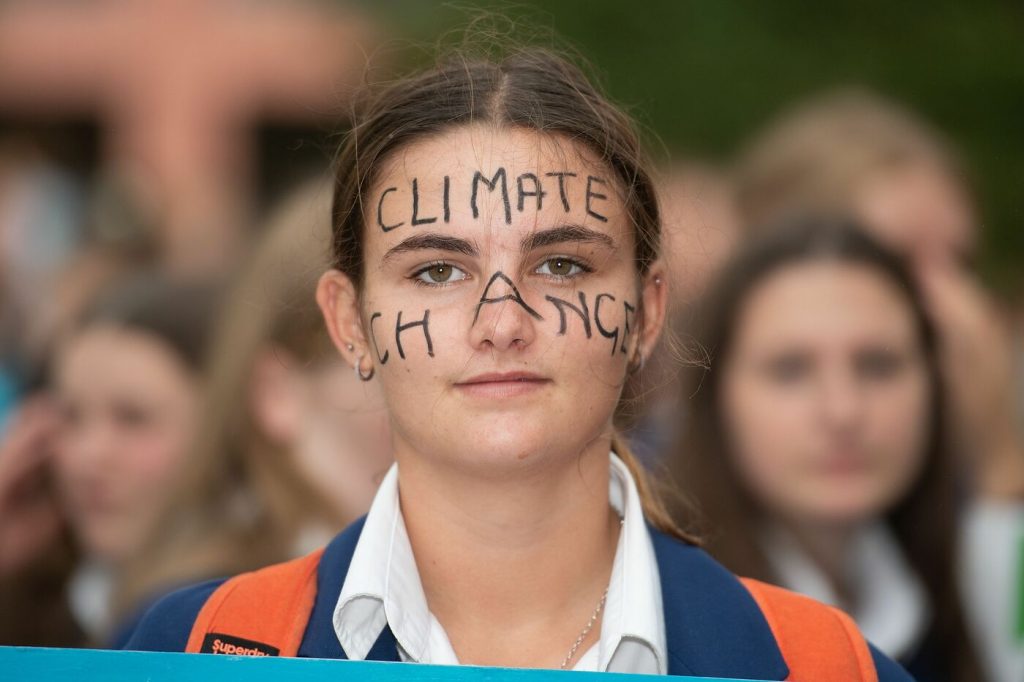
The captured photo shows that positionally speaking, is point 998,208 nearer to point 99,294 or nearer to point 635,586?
point 99,294

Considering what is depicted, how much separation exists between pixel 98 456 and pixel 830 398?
232cm

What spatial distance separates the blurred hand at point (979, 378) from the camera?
4.37 metres

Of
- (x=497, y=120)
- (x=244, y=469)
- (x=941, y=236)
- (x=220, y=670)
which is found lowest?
(x=220, y=670)

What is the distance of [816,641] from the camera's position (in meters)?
2.22

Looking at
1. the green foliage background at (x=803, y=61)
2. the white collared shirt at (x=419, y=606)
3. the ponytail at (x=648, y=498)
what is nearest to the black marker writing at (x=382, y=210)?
the white collared shirt at (x=419, y=606)

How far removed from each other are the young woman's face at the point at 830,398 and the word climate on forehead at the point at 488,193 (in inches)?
63.6

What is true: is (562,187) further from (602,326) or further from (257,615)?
(257,615)

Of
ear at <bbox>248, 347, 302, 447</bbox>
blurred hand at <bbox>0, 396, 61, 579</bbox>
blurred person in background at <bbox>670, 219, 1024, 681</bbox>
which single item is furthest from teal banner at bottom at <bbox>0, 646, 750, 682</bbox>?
blurred hand at <bbox>0, 396, 61, 579</bbox>

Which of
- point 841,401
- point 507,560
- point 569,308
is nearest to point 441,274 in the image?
point 569,308

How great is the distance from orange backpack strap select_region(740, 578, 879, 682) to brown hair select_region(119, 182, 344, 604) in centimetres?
167

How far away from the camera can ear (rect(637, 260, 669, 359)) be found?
2.38m

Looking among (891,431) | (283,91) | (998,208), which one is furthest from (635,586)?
(283,91)

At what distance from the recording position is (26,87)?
62.5 feet

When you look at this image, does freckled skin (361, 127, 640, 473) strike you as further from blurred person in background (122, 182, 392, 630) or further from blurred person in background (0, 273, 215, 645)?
blurred person in background (0, 273, 215, 645)
